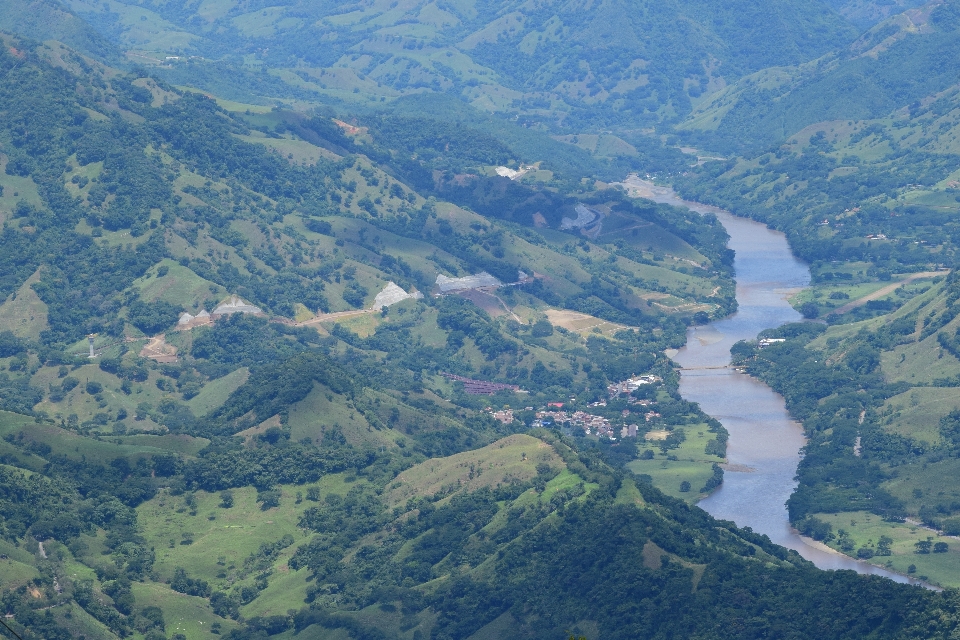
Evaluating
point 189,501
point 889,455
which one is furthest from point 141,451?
point 889,455

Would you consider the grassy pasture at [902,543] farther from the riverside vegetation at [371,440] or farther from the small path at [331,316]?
the small path at [331,316]

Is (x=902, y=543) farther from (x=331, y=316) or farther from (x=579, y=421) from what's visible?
(x=331, y=316)

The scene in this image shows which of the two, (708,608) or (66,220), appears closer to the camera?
(708,608)

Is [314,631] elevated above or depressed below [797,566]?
A: below

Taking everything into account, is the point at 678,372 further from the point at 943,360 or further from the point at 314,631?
the point at 314,631

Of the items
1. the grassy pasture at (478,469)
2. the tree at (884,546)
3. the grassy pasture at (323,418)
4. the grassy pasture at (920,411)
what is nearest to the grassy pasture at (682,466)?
the grassy pasture at (920,411)

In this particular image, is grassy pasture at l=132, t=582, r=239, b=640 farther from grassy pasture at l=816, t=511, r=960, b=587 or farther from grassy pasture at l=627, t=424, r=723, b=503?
grassy pasture at l=816, t=511, r=960, b=587

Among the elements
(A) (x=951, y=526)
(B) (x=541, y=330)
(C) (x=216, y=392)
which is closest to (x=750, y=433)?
(A) (x=951, y=526)

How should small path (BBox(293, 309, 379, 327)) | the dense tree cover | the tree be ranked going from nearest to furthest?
the tree
the dense tree cover
small path (BBox(293, 309, 379, 327))

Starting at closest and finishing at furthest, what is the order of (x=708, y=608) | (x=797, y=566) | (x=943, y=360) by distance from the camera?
(x=708, y=608) < (x=797, y=566) < (x=943, y=360)

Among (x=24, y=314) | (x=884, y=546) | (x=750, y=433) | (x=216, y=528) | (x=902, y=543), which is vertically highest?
(x=902, y=543)

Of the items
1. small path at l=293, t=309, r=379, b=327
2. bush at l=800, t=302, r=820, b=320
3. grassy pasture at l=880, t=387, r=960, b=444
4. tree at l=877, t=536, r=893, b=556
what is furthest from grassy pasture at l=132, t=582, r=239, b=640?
bush at l=800, t=302, r=820, b=320
